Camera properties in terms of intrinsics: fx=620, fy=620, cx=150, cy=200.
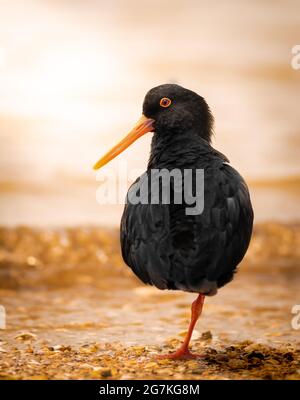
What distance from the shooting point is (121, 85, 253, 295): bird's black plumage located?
4520 millimetres

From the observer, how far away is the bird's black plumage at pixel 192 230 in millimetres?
4520

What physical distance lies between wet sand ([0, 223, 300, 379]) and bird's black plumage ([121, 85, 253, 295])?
74 cm

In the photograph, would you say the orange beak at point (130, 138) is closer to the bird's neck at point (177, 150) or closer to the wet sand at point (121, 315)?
the bird's neck at point (177, 150)

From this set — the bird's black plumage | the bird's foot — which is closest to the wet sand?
the bird's foot

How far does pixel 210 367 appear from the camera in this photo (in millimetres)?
4809

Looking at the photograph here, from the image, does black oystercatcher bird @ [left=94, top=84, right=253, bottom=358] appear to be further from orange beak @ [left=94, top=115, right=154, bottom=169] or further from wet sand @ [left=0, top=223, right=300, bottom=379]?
wet sand @ [left=0, top=223, right=300, bottom=379]

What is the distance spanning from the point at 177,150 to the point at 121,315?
9.80 ft

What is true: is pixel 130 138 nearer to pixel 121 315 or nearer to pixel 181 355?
pixel 181 355

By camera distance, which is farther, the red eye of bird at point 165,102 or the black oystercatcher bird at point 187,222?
the red eye of bird at point 165,102

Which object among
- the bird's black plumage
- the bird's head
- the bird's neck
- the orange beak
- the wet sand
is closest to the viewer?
the bird's black plumage

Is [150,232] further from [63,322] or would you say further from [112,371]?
[63,322]

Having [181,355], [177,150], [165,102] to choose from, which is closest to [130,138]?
[165,102]

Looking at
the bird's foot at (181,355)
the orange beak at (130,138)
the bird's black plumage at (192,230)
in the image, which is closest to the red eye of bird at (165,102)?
the orange beak at (130,138)

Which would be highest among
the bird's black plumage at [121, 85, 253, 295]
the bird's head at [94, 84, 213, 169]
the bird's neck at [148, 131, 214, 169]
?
the bird's head at [94, 84, 213, 169]
